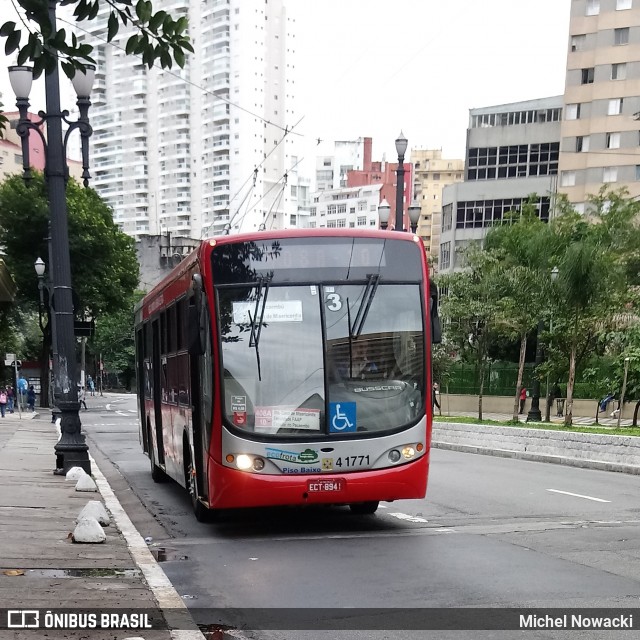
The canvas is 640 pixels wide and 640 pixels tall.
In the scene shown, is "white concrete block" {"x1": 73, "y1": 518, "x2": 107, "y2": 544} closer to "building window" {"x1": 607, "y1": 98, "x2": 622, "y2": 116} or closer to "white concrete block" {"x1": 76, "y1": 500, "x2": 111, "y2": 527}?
"white concrete block" {"x1": 76, "y1": 500, "x2": 111, "y2": 527}

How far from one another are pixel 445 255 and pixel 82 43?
68.1m

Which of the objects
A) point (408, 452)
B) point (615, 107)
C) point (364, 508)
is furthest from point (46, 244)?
point (408, 452)

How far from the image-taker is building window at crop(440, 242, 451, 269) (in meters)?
72.6

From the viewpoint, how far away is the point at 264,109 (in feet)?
441

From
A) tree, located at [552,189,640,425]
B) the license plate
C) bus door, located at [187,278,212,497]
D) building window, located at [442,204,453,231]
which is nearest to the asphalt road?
the license plate

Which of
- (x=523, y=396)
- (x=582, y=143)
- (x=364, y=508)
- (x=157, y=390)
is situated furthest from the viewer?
(x=582, y=143)

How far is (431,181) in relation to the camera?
165 m

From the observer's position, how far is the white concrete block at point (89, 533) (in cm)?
967

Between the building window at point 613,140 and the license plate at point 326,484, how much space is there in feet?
212

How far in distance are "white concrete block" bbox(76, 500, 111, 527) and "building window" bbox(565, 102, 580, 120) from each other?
218 feet

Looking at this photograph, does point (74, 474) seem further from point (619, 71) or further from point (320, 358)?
point (619, 71)

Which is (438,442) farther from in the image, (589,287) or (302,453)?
(302,453)

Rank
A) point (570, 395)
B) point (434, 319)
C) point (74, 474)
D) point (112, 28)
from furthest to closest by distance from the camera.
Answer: point (570, 395) → point (74, 474) → point (434, 319) → point (112, 28)

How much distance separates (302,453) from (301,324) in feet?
4.48
